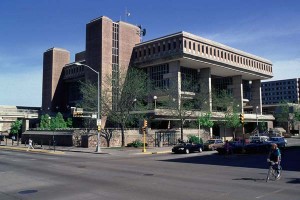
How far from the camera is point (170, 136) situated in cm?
5394

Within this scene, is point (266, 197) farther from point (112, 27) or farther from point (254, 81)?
point (254, 81)

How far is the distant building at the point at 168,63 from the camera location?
79.6 metres

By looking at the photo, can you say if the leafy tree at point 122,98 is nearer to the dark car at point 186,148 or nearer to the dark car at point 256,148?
the dark car at point 186,148

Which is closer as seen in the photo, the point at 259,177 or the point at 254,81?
the point at 259,177

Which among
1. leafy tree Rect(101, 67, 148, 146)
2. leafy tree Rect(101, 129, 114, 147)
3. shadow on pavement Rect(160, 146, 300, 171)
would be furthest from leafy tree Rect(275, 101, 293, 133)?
shadow on pavement Rect(160, 146, 300, 171)

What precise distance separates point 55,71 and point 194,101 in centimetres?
6061

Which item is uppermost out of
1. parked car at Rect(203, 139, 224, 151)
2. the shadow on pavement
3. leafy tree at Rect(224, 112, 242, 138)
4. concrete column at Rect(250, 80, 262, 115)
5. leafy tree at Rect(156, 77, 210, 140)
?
concrete column at Rect(250, 80, 262, 115)

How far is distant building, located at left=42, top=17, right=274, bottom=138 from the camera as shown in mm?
79625

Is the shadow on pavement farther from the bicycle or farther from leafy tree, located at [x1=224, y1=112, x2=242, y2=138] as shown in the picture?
leafy tree, located at [x1=224, y1=112, x2=242, y2=138]

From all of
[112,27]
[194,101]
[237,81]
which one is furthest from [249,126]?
[112,27]

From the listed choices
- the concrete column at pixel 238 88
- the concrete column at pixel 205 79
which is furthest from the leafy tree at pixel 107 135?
the concrete column at pixel 238 88

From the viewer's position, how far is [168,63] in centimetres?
8325

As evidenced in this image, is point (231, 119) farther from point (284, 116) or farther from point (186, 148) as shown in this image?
point (284, 116)

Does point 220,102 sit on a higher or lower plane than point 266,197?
higher
